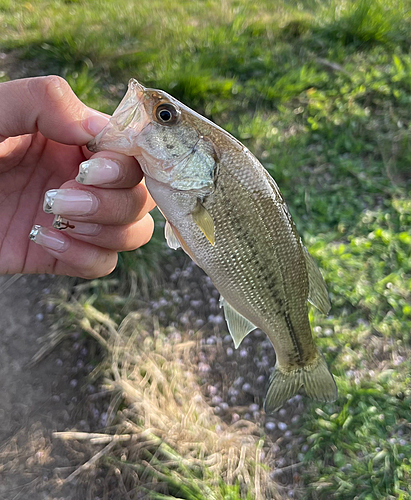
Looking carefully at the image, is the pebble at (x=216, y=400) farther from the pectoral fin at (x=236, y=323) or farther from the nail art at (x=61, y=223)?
the nail art at (x=61, y=223)

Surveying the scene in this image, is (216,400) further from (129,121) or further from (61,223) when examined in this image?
(129,121)

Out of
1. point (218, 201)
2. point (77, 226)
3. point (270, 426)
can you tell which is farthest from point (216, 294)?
point (218, 201)

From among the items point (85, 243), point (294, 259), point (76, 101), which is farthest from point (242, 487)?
point (76, 101)

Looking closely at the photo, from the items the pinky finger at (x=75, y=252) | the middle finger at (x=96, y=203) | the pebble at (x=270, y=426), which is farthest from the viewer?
the pebble at (x=270, y=426)

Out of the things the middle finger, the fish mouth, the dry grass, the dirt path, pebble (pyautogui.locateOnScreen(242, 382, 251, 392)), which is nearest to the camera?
the fish mouth

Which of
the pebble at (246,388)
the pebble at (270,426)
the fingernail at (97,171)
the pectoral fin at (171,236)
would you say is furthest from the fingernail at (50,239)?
the pebble at (270,426)

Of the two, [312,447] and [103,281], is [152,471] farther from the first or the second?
[103,281]

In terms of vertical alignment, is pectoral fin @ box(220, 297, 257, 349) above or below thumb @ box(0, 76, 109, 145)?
below

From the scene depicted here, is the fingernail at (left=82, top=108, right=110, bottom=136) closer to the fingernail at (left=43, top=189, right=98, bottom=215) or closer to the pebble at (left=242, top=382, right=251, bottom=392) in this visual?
the fingernail at (left=43, top=189, right=98, bottom=215)

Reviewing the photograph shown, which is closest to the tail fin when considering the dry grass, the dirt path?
the dry grass
